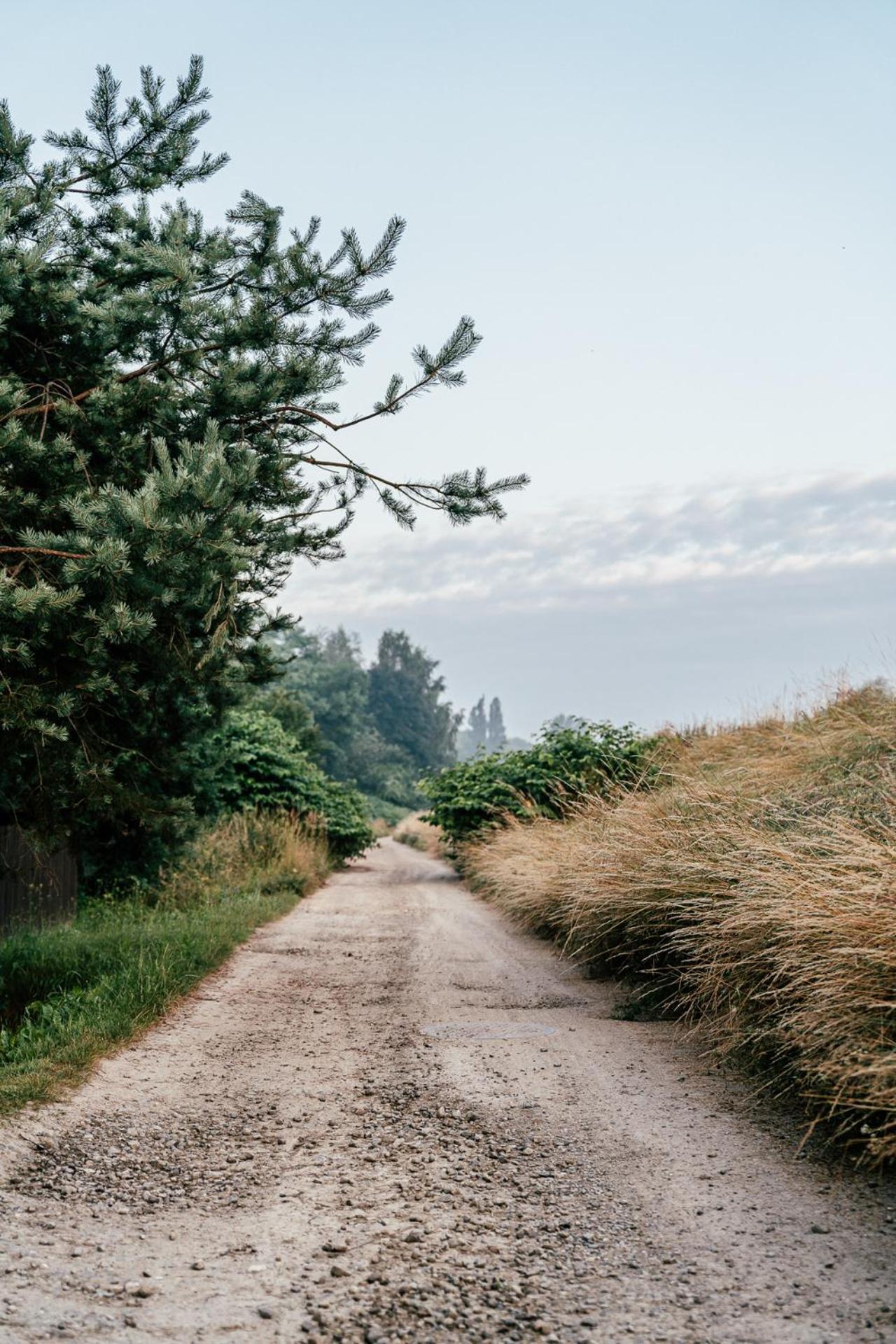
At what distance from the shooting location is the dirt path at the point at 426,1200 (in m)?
2.44

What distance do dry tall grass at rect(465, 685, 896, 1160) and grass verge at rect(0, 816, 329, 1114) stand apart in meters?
2.79

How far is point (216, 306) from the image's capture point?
5270 mm

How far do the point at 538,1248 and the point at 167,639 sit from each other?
3423 millimetres

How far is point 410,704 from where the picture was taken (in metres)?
57.9

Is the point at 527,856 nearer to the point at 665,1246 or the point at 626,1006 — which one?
the point at 626,1006

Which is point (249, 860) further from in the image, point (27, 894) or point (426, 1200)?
point (426, 1200)

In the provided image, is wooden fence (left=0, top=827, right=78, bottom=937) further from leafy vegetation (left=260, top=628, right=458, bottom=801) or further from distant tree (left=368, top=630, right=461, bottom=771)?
distant tree (left=368, top=630, right=461, bottom=771)

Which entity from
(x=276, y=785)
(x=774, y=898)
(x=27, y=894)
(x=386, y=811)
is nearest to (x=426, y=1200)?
(x=774, y=898)

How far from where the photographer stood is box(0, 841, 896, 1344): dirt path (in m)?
2.44

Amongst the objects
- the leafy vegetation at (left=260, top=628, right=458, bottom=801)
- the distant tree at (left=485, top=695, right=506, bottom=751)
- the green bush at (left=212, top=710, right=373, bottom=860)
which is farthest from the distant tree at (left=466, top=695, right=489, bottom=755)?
the green bush at (left=212, top=710, right=373, bottom=860)

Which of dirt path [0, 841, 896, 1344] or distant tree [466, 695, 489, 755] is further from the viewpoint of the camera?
distant tree [466, 695, 489, 755]

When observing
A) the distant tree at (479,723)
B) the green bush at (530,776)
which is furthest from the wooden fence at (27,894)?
the distant tree at (479,723)

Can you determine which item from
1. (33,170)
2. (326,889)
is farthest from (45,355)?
(326,889)

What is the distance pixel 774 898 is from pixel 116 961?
14.6 ft
